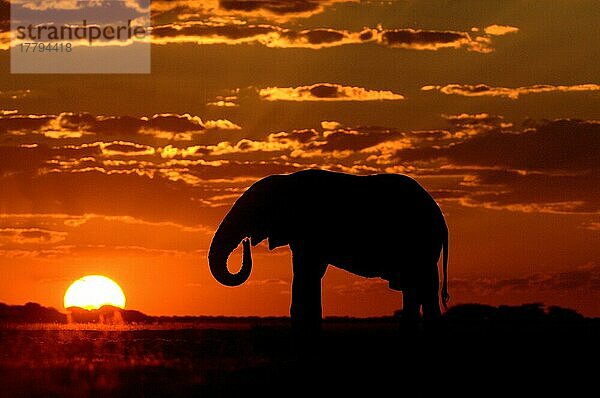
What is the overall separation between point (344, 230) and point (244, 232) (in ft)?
8.24

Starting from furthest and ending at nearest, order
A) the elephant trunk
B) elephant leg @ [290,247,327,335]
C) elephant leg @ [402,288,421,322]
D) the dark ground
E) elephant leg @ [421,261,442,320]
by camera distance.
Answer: elephant leg @ [421,261,442,320] → elephant leg @ [402,288,421,322] → the elephant trunk → elephant leg @ [290,247,327,335] → the dark ground

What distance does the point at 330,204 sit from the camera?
33469 millimetres

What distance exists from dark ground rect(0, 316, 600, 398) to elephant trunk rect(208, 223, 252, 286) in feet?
5.29

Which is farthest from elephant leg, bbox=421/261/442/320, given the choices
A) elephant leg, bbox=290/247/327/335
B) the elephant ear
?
elephant leg, bbox=290/247/327/335

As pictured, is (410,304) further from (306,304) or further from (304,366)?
(304,366)

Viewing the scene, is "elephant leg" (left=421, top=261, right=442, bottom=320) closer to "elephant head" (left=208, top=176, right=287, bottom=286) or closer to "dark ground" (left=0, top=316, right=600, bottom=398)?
"dark ground" (left=0, top=316, right=600, bottom=398)

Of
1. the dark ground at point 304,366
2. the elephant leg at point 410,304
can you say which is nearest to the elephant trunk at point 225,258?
the dark ground at point 304,366

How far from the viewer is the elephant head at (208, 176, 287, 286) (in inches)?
1289

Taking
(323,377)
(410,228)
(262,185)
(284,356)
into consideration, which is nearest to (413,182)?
(410,228)

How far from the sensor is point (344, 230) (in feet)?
110

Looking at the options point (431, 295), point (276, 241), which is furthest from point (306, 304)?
point (431, 295)

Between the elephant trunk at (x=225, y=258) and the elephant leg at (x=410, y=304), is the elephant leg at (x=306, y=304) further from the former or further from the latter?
the elephant leg at (x=410, y=304)

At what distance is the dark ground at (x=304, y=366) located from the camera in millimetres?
21875

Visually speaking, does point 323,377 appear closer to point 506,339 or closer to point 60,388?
point 60,388
